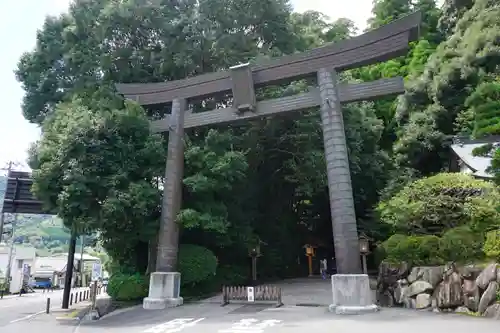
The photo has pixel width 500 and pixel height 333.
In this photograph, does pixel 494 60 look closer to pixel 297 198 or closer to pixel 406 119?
pixel 406 119

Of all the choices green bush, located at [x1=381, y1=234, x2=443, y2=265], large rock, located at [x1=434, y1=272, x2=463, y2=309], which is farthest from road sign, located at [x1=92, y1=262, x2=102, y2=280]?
large rock, located at [x1=434, y1=272, x2=463, y2=309]

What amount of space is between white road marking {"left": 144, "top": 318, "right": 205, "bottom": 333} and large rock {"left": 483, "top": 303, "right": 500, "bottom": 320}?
764 cm

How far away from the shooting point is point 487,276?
33.8ft

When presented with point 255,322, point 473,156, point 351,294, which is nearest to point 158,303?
point 255,322

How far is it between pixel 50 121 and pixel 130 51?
5.28 m

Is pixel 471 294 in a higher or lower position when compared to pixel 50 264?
lower

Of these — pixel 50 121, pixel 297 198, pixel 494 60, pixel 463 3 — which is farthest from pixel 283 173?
pixel 463 3

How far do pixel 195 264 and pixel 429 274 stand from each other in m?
8.66

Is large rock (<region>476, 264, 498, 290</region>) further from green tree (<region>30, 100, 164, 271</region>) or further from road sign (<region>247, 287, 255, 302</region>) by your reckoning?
green tree (<region>30, 100, 164, 271</region>)

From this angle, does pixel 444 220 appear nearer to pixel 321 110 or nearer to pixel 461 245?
pixel 461 245

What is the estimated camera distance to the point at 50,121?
1808 cm

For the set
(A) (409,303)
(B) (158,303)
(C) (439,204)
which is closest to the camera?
(A) (409,303)

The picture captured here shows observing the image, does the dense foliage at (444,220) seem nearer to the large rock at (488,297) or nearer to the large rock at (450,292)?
the large rock at (450,292)

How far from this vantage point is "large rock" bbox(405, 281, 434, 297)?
12094 mm
